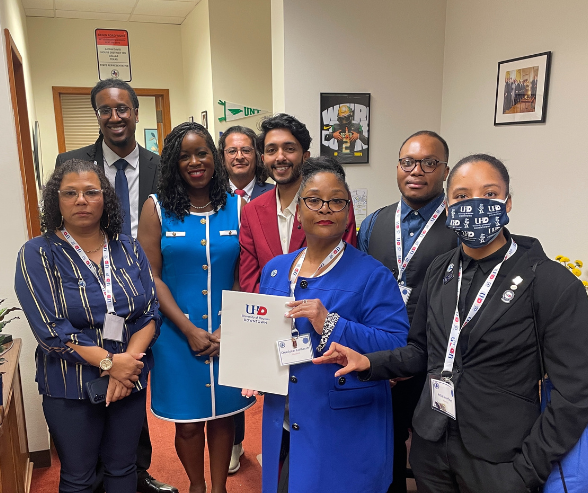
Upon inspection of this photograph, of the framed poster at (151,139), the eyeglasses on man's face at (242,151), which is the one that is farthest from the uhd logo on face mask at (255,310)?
the framed poster at (151,139)

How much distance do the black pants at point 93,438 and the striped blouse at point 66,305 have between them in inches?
3.0

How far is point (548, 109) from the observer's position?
2936 millimetres

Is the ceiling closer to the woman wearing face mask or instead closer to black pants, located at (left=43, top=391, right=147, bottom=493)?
black pants, located at (left=43, top=391, right=147, bottom=493)

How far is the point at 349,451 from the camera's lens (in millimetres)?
1511

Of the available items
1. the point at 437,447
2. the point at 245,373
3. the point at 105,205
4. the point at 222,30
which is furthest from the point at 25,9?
the point at 437,447

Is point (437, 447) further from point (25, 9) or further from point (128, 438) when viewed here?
point (25, 9)

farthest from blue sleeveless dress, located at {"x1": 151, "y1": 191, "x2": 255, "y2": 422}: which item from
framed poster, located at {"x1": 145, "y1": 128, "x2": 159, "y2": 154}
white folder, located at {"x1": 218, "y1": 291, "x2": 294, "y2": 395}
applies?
framed poster, located at {"x1": 145, "y1": 128, "x2": 159, "y2": 154}

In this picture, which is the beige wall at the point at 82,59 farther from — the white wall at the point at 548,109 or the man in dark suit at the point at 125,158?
the man in dark suit at the point at 125,158

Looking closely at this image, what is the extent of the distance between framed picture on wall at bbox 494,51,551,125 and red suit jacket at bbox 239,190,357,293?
1.71 meters

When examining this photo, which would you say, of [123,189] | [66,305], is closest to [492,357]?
[66,305]

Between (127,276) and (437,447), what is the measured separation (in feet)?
4.11

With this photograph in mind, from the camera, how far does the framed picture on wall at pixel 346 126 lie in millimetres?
3707

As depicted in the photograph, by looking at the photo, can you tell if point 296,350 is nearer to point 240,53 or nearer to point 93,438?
point 93,438

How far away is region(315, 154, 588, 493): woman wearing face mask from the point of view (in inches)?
48.1
